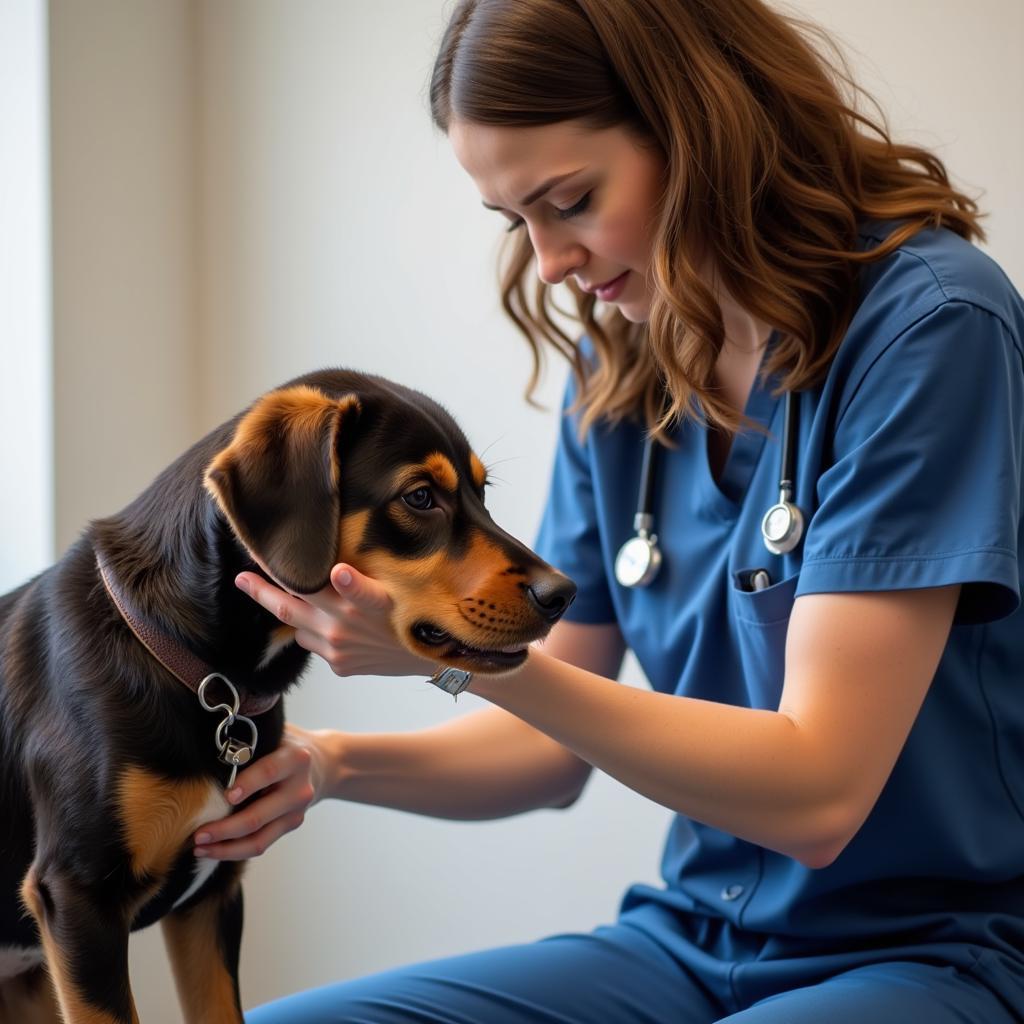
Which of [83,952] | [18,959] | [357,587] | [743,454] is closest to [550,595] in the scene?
[357,587]

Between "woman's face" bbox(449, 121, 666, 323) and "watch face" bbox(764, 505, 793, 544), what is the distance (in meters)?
0.30

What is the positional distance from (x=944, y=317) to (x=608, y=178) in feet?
1.28

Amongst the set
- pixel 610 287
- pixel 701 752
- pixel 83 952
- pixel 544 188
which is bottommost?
pixel 83 952

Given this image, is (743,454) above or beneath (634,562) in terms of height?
above

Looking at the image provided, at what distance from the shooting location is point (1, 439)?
80.8 inches

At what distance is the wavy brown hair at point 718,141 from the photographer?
1.33 metres

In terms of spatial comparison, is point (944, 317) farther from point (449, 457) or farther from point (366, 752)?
point (366, 752)

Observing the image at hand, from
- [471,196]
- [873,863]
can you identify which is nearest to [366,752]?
[873,863]

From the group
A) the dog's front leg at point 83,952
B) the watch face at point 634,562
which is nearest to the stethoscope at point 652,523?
the watch face at point 634,562

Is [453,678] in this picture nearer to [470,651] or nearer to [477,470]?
[470,651]

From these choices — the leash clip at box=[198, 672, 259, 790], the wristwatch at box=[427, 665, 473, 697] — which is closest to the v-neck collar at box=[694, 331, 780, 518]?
the wristwatch at box=[427, 665, 473, 697]

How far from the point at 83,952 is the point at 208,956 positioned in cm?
22

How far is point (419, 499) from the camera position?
4.10 ft

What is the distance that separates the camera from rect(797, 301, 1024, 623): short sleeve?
1237mm
